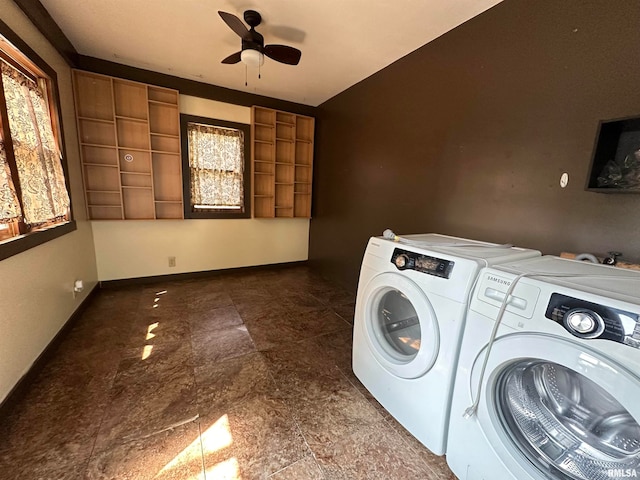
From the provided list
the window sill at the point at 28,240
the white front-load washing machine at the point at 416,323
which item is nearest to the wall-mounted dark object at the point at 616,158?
the white front-load washing machine at the point at 416,323

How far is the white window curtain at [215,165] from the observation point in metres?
3.27

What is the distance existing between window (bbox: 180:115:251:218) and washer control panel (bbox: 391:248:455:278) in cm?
280

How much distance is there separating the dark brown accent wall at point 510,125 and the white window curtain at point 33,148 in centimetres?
272

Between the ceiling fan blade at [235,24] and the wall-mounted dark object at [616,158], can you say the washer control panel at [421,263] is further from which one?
the ceiling fan blade at [235,24]

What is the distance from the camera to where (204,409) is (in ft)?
4.75

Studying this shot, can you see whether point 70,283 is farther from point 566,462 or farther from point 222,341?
point 566,462

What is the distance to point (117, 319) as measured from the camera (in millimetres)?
2381

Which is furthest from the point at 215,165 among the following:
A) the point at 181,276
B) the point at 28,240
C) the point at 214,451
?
the point at 214,451

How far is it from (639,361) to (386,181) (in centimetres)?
224

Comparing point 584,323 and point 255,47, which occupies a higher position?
point 255,47

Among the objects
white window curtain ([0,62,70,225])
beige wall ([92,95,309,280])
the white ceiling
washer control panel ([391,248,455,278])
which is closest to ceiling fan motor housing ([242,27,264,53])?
the white ceiling

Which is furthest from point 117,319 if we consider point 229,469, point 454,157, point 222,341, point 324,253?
point 454,157

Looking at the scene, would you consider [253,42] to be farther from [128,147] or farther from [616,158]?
[616,158]

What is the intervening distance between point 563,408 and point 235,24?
262 centimetres
